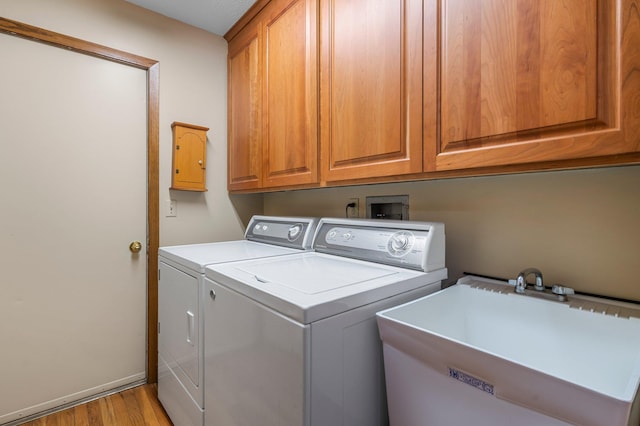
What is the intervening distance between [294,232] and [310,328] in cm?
100

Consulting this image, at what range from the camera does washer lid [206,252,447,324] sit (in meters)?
0.81

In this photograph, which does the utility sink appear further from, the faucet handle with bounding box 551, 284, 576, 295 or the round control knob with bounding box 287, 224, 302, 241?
the round control knob with bounding box 287, 224, 302, 241

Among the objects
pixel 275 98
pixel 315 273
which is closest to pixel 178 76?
pixel 275 98

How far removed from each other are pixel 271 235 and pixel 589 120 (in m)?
1.57

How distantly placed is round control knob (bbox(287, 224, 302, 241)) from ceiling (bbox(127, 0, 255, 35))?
1451 millimetres

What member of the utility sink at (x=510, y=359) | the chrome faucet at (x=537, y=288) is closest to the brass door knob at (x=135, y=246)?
the utility sink at (x=510, y=359)

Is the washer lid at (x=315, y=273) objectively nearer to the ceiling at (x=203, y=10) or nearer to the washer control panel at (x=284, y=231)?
the washer control panel at (x=284, y=231)

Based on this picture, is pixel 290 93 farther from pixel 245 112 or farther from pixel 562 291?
pixel 562 291

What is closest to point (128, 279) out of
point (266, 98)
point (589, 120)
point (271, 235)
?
point (271, 235)

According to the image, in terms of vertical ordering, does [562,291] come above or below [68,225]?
below

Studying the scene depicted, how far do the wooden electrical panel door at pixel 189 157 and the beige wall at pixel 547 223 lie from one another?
4.87ft

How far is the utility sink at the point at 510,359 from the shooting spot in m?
0.56

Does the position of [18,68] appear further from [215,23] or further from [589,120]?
[589,120]

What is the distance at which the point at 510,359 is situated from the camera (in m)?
0.62
